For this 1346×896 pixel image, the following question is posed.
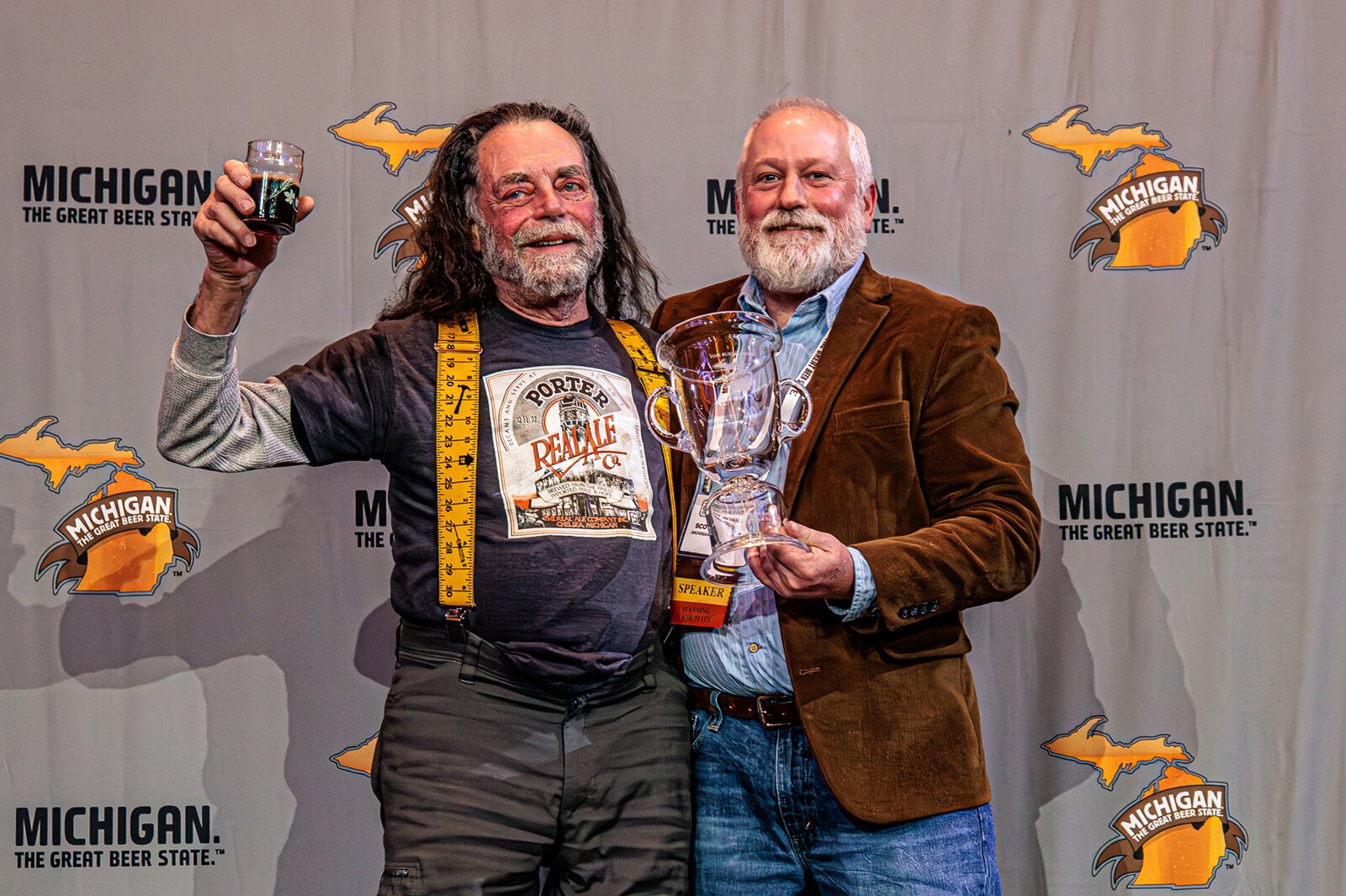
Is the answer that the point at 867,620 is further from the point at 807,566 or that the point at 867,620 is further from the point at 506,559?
the point at 506,559

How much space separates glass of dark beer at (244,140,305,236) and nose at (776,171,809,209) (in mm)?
977

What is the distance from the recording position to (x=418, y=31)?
3277mm

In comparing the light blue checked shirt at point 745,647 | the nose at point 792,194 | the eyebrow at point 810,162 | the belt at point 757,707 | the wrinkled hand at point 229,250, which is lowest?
the belt at point 757,707

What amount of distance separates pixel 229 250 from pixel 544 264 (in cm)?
66

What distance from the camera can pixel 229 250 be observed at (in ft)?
6.45

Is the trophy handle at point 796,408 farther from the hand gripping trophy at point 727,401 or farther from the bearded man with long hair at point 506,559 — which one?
the bearded man with long hair at point 506,559

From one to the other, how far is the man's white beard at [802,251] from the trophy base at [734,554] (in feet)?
2.04

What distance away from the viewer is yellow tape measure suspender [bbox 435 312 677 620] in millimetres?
2180

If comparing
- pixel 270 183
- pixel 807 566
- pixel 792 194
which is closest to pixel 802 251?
pixel 792 194

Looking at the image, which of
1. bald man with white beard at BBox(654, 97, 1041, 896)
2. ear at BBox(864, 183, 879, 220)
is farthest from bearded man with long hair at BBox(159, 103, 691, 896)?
ear at BBox(864, 183, 879, 220)

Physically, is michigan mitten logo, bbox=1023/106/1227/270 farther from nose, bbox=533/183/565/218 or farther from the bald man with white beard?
nose, bbox=533/183/565/218

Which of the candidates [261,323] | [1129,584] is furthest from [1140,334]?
[261,323]

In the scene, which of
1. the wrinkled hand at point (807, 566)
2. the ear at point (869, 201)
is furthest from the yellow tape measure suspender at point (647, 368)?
the ear at point (869, 201)

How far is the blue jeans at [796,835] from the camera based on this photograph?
7.08ft
